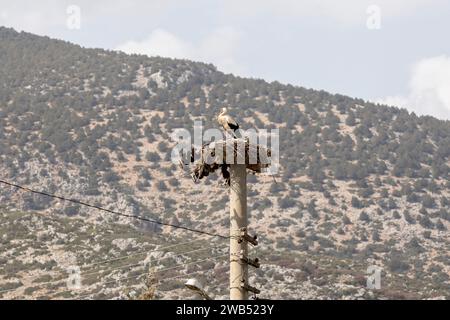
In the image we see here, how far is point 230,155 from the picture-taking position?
62.4ft

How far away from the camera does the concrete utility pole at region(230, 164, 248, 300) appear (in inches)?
747

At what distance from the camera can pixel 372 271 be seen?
106750 millimetres

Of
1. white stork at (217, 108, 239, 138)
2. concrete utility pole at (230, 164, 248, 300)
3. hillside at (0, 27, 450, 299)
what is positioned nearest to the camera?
concrete utility pole at (230, 164, 248, 300)

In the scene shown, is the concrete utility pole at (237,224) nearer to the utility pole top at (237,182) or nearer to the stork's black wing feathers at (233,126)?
the utility pole top at (237,182)

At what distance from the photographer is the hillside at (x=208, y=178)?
10231 cm

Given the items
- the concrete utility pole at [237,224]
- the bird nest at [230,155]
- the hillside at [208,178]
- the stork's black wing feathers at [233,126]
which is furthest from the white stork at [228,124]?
the hillside at [208,178]

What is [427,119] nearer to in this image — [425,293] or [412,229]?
[412,229]

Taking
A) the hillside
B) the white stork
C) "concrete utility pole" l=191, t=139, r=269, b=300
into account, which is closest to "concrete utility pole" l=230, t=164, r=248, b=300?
"concrete utility pole" l=191, t=139, r=269, b=300

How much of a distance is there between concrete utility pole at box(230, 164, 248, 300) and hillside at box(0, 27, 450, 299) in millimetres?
65319

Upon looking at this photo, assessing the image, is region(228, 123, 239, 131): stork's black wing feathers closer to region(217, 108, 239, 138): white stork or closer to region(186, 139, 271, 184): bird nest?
region(217, 108, 239, 138): white stork

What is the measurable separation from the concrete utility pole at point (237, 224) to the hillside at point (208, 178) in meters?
65.3

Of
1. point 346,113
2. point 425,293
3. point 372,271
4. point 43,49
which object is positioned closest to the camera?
point 425,293
